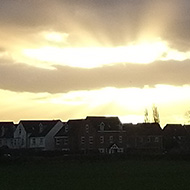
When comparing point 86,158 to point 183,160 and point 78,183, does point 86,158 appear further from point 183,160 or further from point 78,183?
point 78,183

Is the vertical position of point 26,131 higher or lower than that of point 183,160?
higher

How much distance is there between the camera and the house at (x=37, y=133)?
427 feet

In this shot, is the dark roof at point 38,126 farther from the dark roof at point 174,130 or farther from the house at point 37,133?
the dark roof at point 174,130

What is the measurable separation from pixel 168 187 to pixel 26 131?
9888 centimetres

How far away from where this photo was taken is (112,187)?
3516 centimetres

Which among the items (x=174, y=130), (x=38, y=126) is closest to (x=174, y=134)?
(x=174, y=130)

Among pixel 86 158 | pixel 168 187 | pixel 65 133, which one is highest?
pixel 65 133

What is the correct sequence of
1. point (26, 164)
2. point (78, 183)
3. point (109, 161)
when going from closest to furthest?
point (78, 183), point (26, 164), point (109, 161)

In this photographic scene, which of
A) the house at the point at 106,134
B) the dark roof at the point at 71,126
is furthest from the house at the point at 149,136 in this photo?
the dark roof at the point at 71,126

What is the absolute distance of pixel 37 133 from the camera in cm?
13062

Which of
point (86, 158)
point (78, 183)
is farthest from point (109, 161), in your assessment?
point (78, 183)

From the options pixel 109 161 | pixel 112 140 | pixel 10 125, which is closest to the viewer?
pixel 109 161

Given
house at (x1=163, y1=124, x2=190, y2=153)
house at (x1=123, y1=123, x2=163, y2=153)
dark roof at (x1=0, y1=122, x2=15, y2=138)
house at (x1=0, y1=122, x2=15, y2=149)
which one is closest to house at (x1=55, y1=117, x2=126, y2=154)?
house at (x1=123, y1=123, x2=163, y2=153)

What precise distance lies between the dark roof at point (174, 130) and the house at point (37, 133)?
99.6 feet
